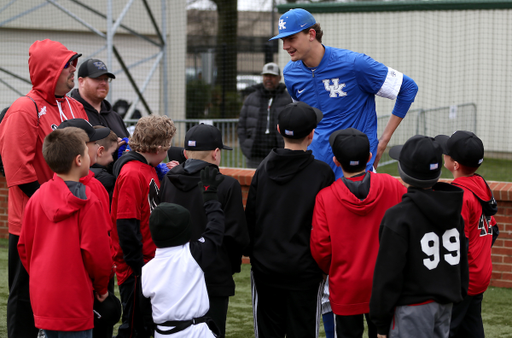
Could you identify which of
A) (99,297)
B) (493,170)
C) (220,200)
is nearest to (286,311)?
(220,200)

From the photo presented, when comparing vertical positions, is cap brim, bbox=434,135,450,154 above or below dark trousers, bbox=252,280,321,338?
above

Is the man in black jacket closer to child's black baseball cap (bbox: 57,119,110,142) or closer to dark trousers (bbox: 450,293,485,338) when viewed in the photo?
child's black baseball cap (bbox: 57,119,110,142)

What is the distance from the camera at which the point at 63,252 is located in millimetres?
2691

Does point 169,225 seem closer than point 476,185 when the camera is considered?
Yes

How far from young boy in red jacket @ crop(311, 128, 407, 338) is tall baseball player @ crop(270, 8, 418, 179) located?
0.55 meters

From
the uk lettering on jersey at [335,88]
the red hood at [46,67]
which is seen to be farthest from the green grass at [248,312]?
the uk lettering on jersey at [335,88]

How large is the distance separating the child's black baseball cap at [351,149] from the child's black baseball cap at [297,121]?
165 mm

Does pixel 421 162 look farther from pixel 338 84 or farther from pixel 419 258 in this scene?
pixel 338 84

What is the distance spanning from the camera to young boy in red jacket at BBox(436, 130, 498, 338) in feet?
10.3

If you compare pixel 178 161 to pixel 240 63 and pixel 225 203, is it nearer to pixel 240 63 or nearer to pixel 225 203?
pixel 225 203

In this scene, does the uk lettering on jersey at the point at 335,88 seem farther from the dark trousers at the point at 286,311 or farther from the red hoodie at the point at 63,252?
the red hoodie at the point at 63,252

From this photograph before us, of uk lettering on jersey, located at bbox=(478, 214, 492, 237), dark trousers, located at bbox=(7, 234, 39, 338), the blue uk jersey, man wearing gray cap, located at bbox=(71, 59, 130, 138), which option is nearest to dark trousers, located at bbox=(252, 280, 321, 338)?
the blue uk jersey

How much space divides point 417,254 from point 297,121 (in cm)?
96

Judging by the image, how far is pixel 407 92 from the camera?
3506 mm
